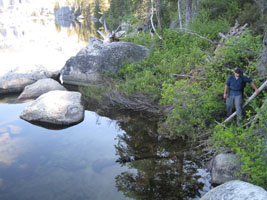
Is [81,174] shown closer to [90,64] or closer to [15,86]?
[90,64]

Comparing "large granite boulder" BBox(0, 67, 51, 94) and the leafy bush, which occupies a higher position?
the leafy bush

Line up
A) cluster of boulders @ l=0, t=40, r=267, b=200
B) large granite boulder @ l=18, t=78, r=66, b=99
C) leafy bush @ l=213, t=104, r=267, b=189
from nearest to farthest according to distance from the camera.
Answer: leafy bush @ l=213, t=104, r=267, b=189 → cluster of boulders @ l=0, t=40, r=267, b=200 → large granite boulder @ l=18, t=78, r=66, b=99

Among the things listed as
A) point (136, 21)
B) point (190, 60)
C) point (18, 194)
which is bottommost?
point (18, 194)

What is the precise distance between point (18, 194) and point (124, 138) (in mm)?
3279

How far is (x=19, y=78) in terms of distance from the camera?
41.3ft

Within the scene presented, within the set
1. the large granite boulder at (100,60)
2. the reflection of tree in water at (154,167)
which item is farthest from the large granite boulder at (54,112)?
the large granite boulder at (100,60)

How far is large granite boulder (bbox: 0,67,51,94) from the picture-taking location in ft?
40.0

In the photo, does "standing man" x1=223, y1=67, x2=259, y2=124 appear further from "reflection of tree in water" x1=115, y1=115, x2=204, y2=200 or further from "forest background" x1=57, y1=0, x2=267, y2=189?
"reflection of tree in water" x1=115, y1=115, x2=204, y2=200

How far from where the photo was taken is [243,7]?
45.4ft

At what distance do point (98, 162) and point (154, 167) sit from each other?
1.43m

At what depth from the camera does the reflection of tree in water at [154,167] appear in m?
5.62

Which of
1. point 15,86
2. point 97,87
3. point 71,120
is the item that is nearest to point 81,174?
point 71,120

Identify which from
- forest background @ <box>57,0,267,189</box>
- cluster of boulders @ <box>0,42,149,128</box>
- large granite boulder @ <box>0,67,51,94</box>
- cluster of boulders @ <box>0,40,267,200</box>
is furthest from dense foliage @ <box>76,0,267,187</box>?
large granite boulder @ <box>0,67,51,94</box>

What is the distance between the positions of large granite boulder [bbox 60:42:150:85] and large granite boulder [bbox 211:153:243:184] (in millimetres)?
6815
